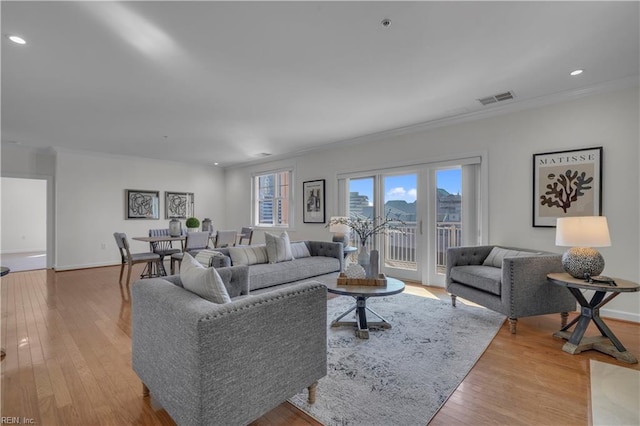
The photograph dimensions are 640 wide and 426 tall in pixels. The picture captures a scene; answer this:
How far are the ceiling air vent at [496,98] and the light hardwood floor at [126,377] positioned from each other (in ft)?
8.35

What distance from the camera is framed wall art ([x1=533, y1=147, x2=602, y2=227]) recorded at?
316 cm

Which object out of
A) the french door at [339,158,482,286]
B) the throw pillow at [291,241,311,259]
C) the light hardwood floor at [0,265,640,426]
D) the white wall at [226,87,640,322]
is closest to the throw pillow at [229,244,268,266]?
the throw pillow at [291,241,311,259]

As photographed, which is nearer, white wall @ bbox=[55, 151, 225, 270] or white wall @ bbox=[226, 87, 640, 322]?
white wall @ bbox=[226, 87, 640, 322]

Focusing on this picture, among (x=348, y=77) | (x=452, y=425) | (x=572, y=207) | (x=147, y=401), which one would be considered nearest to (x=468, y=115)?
(x=572, y=207)

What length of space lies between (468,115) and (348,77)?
6.73 feet

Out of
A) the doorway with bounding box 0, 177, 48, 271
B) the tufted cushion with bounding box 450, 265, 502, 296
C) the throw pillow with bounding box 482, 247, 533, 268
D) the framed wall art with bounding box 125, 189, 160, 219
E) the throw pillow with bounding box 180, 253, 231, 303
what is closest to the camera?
the throw pillow with bounding box 180, 253, 231, 303

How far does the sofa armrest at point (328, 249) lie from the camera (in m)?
4.35

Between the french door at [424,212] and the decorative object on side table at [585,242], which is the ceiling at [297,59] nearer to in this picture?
the french door at [424,212]

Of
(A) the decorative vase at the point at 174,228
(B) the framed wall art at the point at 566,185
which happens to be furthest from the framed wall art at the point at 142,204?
(B) the framed wall art at the point at 566,185

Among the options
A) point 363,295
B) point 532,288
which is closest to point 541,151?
point 532,288

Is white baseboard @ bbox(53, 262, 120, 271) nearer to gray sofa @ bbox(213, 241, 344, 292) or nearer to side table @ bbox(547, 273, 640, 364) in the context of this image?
gray sofa @ bbox(213, 241, 344, 292)

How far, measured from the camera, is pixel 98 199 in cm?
636

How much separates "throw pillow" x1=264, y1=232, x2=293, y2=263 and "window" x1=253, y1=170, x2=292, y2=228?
2677 millimetres

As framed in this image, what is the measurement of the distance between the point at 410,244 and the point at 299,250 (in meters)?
1.88
